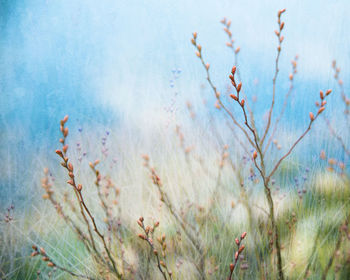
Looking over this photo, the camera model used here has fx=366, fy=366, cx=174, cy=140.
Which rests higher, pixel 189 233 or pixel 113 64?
pixel 113 64

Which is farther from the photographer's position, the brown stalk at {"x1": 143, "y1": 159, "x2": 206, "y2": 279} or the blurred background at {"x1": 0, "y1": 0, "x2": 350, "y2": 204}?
the blurred background at {"x1": 0, "y1": 0, "x2": 350, "y2": 204}

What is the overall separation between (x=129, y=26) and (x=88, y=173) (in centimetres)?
64

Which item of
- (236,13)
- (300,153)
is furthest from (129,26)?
(300,153)

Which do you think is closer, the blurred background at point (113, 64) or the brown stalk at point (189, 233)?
the brown stalk at point (189, 233)

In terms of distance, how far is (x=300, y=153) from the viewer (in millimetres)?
1372

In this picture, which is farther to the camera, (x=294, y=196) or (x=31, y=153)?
(x=31, y=153)

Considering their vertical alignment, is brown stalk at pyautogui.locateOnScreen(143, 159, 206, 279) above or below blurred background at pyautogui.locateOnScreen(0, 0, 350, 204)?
below

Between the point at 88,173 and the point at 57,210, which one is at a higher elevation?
the point at 88,173

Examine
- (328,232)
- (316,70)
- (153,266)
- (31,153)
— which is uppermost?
(316,70)

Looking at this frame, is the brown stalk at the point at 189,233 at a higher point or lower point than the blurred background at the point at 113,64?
lower

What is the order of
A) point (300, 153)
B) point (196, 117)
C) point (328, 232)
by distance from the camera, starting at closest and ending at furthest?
point (328, 232)
point (300, 153)
point (196, 117)

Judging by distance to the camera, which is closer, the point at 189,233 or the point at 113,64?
the point at 189,233

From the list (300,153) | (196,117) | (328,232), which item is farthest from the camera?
(196,117)

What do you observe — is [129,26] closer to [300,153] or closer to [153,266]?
[300,153]
